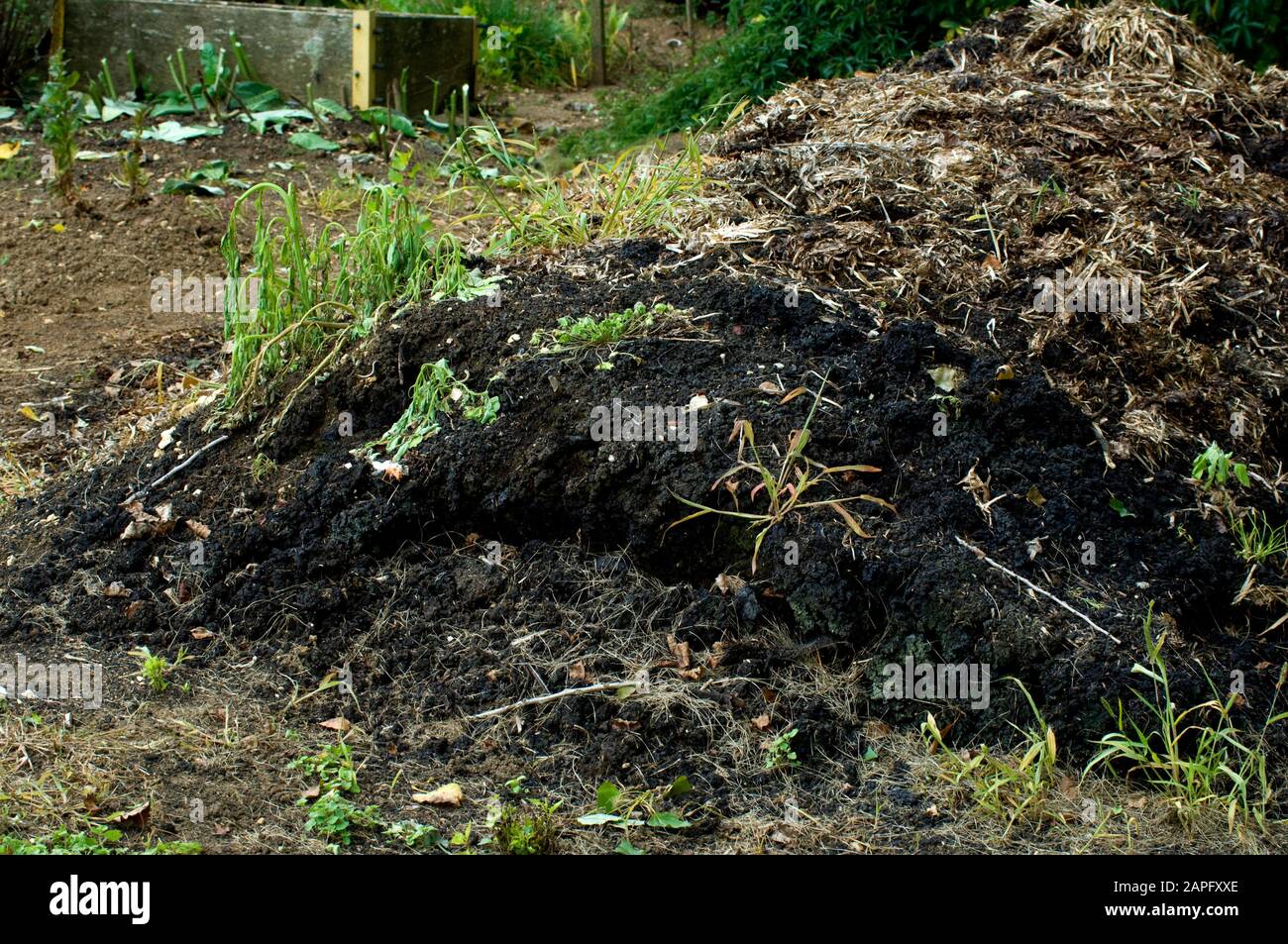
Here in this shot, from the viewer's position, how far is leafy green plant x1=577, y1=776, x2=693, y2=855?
261cm

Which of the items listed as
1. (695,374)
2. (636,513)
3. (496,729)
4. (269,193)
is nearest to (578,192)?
(695,374)

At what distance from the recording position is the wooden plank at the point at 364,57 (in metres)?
7.36

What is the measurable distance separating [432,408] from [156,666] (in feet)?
3.40

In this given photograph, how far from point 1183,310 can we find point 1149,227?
423 millimetres

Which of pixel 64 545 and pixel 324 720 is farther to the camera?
pixel 64 545

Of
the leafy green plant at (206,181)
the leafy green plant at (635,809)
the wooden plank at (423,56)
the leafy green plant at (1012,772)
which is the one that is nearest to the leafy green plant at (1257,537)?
the leafy green plant at (1012,772)

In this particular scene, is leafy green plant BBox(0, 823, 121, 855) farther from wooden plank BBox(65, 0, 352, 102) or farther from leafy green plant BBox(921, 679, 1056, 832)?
wooden plank BBox(65, 0, 352, 102)

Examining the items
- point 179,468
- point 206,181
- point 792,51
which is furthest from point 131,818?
point 792,51

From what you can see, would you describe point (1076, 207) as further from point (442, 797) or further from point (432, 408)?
point (442, 797)

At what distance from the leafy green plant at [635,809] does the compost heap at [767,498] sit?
11cm

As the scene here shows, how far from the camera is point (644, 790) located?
272 cm

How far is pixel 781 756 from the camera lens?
279 centimetres

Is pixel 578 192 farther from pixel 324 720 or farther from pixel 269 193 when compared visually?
pixel 269 193

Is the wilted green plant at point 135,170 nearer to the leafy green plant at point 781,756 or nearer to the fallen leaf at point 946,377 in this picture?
the fallen leaf at point 946,377
